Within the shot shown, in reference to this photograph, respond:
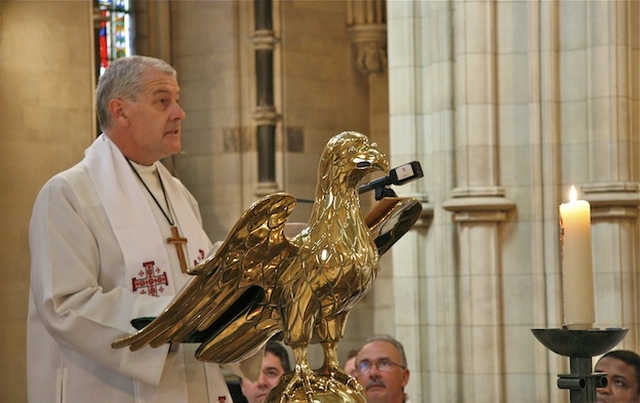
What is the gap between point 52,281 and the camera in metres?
3.14

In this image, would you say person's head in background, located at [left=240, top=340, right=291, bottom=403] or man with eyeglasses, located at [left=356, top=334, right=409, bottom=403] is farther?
person's head in background, located at [left=240, top=340, right=291, bottom=403]

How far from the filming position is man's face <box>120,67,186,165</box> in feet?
10.9

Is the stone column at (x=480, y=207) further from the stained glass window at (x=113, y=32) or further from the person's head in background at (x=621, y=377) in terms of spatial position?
the stained glass window at (x=113, y=32)

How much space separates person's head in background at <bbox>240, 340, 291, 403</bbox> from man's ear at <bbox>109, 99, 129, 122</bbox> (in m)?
2.77

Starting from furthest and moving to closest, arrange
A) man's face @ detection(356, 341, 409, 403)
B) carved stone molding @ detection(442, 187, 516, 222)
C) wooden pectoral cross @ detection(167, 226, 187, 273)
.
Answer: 1. carved stone molding @ detection(442, 187, 516, 222)
2. man's face @ detection(356, 341, 409, 403)
3. wooden pectoral cross @ detection(167, 226, 187, 273)

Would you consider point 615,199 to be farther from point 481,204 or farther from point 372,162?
point 372,162

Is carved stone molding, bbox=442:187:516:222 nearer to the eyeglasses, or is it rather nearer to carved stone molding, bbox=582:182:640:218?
carved stone molding, bbox=582:182:640:218

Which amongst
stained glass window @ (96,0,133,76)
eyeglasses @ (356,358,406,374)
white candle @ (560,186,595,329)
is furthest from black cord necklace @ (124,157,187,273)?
stained glass window @ (96,0,133,76)

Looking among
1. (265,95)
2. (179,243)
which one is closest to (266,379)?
(179,243)

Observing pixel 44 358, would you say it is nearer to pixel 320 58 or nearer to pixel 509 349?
pixel 509 349

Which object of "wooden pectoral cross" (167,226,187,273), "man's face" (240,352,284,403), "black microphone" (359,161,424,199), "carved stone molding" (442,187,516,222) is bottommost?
"man's face" (240,352,284,403)

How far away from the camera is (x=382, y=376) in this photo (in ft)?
18.9

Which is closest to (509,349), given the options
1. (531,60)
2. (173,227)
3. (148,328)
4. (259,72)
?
(531,60)

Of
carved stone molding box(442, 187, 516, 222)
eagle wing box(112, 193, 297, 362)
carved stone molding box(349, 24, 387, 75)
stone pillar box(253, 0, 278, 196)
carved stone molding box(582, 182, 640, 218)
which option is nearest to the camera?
eagle wing box(112, 193, 297, 362)
